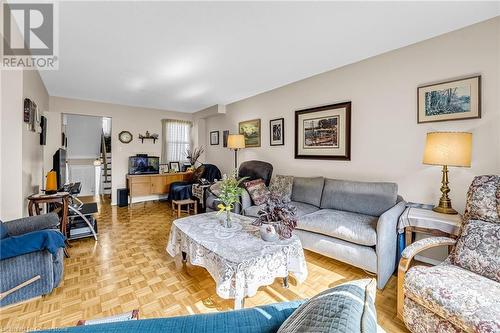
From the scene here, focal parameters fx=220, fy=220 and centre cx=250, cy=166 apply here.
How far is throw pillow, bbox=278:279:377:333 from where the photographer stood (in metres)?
0.51

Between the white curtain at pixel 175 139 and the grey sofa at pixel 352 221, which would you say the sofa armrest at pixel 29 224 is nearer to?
the grey sofa at pixel 352 221

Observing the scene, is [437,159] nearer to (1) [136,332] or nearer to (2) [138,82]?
(1) [136,332]

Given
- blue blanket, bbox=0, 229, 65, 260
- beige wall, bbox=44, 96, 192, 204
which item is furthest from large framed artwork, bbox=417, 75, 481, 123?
beige wall, bbox=44, 96, 192, 204

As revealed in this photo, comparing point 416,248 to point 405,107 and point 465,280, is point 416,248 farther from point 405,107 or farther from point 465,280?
point 405,107

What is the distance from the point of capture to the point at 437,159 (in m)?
1.95

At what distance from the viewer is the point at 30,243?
1580mm

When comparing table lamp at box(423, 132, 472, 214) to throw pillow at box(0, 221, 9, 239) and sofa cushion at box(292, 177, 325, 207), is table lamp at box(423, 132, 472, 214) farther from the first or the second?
throw pillow at box(0, 221, 9, 239)

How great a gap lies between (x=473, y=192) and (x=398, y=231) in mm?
655

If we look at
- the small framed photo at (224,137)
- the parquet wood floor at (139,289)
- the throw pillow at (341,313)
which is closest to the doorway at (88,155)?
the small framed photo at (224,137)

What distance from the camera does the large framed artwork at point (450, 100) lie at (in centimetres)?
205

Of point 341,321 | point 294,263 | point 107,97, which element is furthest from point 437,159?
point 107,97

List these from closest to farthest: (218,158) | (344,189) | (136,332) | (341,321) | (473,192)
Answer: (341,321) < (136,332) < (473,192) < (344,189) < (218,158)

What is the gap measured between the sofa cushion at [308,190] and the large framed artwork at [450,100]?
132 centimetres

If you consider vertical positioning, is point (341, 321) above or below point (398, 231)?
above
